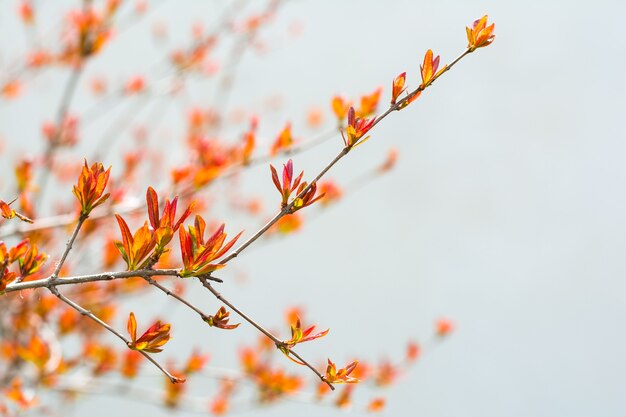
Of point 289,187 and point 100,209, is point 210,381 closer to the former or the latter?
point 100,209

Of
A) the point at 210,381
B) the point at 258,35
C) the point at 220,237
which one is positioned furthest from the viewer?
the point at 210,381

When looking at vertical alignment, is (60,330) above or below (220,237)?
above

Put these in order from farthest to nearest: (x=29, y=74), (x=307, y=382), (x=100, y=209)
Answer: (x=29, y=74) → (x=307, y=382) → (x=100, y=209)

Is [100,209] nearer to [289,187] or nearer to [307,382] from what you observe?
[307,382]

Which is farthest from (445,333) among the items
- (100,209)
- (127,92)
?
(127,92)

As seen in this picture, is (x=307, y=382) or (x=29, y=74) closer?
(x=307, y=382)

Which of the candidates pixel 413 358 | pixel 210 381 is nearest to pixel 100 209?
pixel 413 358

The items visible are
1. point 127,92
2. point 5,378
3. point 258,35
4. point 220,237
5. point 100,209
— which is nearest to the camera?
point 220,237

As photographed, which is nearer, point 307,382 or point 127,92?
point 307,382

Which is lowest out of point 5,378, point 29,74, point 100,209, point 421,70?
point 421,70
